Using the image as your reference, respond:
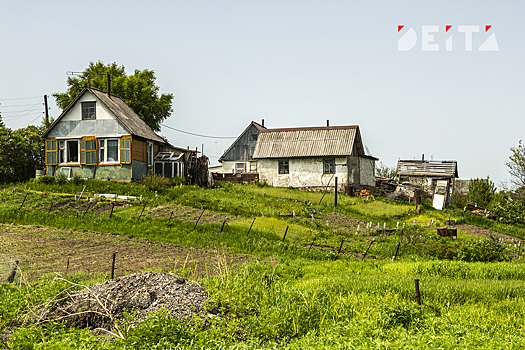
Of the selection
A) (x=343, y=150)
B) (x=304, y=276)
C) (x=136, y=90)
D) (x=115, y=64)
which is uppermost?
(x=115, y=64)

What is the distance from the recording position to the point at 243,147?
49594mm

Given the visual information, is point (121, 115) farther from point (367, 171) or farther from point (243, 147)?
point (367, 171)

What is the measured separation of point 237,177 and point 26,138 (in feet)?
53.8

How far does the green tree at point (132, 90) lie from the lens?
44.0m

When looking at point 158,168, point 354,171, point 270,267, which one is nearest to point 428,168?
point 354,171

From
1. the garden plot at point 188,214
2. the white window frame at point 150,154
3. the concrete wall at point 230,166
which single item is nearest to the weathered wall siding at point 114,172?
the white window frame at point 150,154

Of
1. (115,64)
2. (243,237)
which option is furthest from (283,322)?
(115,64)

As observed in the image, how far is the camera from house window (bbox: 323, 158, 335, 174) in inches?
1502

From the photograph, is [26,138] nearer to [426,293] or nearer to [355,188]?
[355,188]

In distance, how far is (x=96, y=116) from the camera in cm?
3306

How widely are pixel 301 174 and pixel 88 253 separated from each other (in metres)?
25.3

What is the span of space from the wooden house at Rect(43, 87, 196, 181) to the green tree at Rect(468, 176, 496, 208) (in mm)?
23324

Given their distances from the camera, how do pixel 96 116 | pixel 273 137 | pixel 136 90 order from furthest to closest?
pixel 136 90
pixel 273 137
pixel 96 116

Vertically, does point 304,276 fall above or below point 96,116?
below
